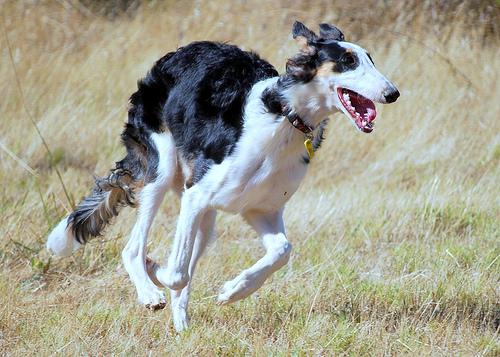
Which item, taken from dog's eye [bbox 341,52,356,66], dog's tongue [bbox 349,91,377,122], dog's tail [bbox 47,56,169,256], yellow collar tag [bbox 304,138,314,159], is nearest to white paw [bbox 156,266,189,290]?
dog's tail [bbox 47,56,169,256]

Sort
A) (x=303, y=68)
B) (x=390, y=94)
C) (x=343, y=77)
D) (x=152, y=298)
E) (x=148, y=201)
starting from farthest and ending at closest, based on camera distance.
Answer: (x=148, y=201) < (x=152, y=298) < (x=303, y=68) < (x=343, y=77) < (x=390, y=94)

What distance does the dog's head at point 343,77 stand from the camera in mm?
4914

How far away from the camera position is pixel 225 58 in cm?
591

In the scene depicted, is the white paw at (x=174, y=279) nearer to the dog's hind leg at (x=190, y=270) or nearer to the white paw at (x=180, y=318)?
the dog's hind leg at (x=190, y=270)

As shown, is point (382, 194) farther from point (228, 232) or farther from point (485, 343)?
point (485, 343)

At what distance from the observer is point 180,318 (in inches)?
227

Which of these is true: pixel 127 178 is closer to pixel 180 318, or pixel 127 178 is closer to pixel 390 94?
pixel 180 318

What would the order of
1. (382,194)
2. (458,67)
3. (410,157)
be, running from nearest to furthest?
(382,194) → (410,157) → (458,67)

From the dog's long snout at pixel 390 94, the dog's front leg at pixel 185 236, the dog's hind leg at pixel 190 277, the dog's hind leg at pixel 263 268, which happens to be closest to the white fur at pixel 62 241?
the dog's hind leg at pixel 190 277

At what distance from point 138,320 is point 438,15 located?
6.91 meters

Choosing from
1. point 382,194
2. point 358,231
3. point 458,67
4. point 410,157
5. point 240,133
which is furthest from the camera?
point 458,67

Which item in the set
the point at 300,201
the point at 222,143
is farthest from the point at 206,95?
the point at 300,201

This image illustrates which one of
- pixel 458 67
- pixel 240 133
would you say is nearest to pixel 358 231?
pixel 240 133

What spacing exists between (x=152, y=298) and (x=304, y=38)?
5.49 ft
